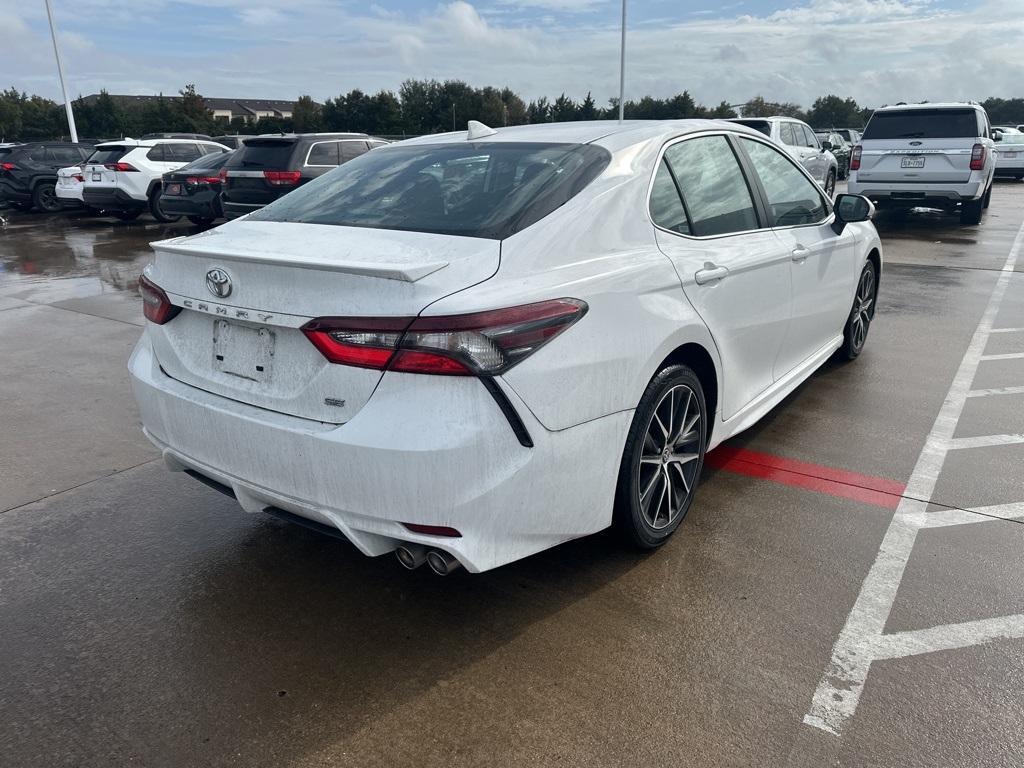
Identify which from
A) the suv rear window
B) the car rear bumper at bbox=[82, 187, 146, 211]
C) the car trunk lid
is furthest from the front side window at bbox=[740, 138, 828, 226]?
the car rear bumper at bbox=[82, 187, 146, 211]

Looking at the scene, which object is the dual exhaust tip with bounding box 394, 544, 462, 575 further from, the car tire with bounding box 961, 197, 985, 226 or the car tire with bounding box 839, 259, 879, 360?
the car tire with bounding box 961, 197, 985, 226

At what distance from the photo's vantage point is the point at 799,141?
16.3 meters

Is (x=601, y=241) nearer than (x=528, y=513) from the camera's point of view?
No

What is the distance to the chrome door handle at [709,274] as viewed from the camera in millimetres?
3201

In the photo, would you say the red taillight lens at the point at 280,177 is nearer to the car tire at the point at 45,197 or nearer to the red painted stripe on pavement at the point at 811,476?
the red painted stripe on pavement at the point at 811,476

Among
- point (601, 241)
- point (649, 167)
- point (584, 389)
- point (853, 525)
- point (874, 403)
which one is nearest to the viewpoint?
point (584, 389)

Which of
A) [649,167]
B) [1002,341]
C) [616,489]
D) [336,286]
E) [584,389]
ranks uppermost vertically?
[649,167]

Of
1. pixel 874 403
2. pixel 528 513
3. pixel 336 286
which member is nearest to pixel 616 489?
pixel 528 513

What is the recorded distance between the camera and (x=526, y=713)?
2404 millimetres

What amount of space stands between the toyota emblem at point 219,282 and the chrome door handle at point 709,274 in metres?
1.75

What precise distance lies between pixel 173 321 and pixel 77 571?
45.3 inches

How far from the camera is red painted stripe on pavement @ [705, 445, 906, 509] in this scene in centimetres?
379

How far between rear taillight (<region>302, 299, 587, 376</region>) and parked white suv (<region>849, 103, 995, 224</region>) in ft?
40.5

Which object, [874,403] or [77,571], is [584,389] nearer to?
[77,571]
